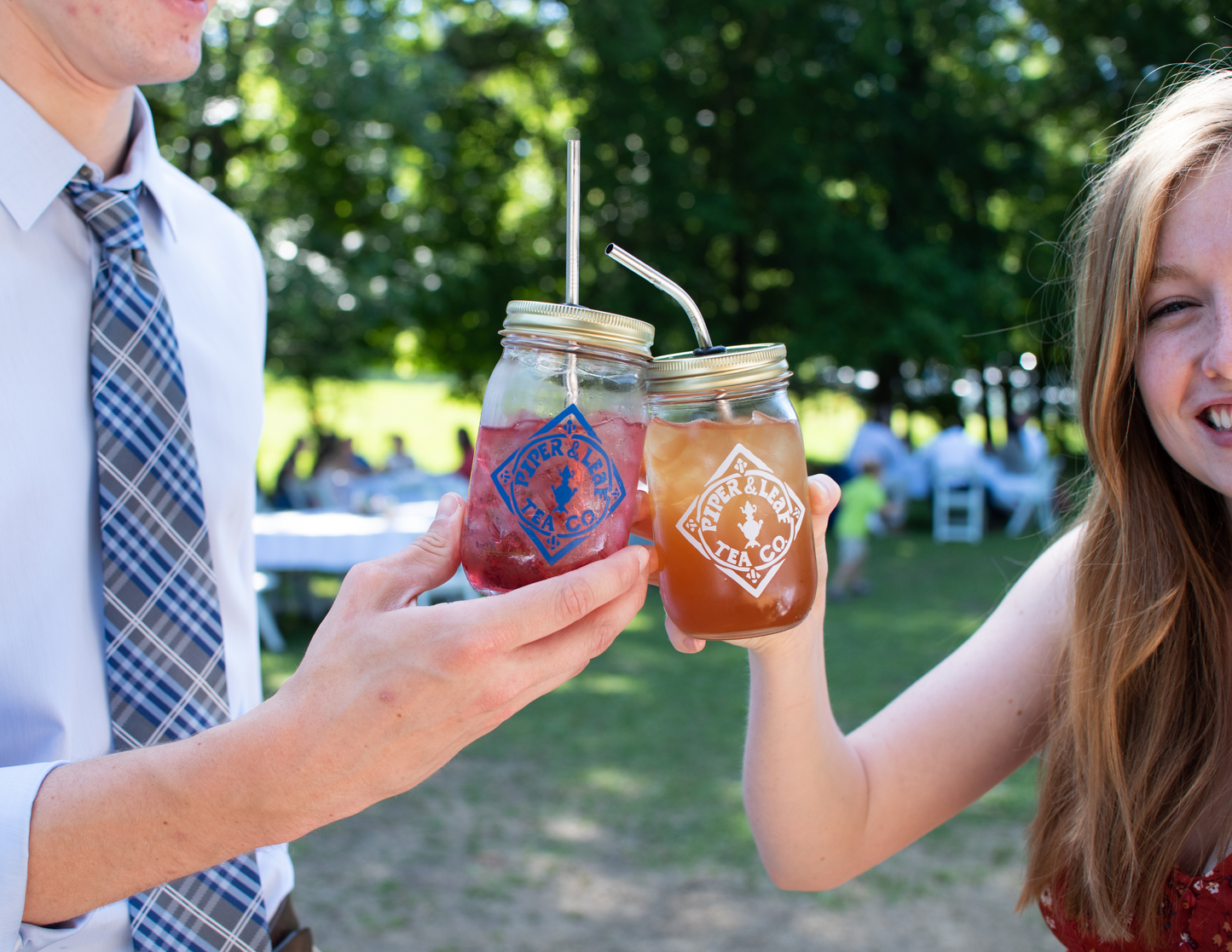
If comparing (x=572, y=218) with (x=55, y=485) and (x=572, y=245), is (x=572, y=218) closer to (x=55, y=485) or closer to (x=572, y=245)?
(x=572, y=245)

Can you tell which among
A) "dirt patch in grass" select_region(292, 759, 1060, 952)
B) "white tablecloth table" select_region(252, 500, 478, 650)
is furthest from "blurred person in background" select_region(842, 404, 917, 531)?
"dirt patch in grass" select_region(292, 759, 1060, 952)

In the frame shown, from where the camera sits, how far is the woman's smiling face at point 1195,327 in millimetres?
1503

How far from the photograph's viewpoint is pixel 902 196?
16.9 meters

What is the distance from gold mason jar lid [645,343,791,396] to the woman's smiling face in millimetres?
705

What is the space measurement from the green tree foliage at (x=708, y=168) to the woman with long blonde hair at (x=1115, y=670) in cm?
1213

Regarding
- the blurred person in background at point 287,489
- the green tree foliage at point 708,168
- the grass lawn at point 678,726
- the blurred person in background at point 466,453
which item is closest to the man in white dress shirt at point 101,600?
the grass lawn at point 678,726

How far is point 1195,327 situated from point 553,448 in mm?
1063

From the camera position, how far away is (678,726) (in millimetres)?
6402

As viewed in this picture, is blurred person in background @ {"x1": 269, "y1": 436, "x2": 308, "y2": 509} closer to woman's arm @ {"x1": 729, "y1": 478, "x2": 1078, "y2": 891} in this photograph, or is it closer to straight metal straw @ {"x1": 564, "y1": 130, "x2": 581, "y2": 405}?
woman's arm @ {"x1": 729, "y1": 478, "x2": 1078, "y2": 891}

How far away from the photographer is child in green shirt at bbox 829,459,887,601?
10.0 metres

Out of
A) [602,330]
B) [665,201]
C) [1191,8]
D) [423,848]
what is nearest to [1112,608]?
[602,330]

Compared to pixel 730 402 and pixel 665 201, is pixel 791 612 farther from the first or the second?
pixel 665 201

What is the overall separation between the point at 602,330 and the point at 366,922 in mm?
3609

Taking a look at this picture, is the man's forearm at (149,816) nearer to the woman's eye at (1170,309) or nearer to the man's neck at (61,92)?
the man's neck at (61,92)
